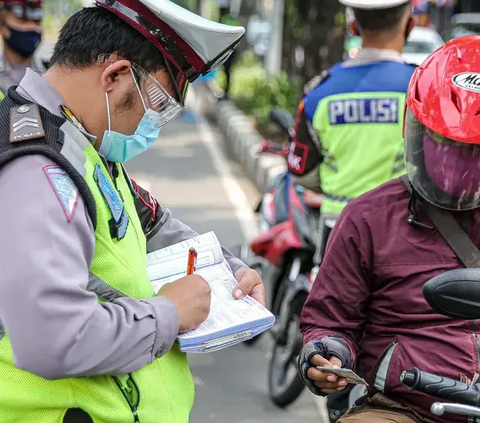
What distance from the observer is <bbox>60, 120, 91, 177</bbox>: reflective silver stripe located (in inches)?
68.5

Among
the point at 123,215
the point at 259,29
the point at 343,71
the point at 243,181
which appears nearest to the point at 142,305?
the point at 123,215

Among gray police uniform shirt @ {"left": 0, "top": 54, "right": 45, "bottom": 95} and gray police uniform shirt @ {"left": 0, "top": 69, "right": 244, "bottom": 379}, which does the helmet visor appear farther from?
gray police uniform shirt @ {"left": 0, "top": 54, "right": 45, "bottom": 95}

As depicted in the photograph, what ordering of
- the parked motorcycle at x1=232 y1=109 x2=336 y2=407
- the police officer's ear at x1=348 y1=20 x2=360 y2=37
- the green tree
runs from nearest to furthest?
the police officer's ear at x1=348 y1=20 x2=360 y2=37 → the parked motorcycle at x1=232 y1=109 x2=336 y2=407 → the green tree

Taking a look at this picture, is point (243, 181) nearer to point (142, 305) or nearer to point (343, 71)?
point (343, 71)

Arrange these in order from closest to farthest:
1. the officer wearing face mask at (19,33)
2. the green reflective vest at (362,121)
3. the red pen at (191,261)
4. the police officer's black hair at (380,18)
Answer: the red pen at (191,261) < the green reflective vest at (362,121) < the police officer's black hair at (380,18) < the officer wearing face mask at (19,33)

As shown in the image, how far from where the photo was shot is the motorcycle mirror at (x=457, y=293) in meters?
1.76

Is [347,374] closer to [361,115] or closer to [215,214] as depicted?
[361,115]

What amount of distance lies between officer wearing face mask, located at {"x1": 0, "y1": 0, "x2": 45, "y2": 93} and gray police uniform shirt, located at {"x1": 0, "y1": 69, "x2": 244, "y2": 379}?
401cm

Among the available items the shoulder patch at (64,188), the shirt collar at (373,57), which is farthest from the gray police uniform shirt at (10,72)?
the shoulder patch at (64,188)

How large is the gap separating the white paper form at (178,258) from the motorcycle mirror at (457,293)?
643mm

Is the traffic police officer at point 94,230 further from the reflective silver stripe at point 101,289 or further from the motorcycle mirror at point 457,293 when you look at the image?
the motorcycle mirror at point 457,293

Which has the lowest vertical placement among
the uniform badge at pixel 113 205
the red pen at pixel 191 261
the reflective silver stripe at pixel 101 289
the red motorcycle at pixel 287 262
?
the red motorcycle at pixel 287 262

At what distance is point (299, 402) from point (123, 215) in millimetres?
3252

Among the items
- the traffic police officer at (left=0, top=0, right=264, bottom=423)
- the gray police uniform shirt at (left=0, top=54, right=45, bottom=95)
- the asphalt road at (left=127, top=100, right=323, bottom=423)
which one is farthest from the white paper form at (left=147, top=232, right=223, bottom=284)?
the gray police uniform shirt at (left=0, top=54, right=45, bottom=95)
